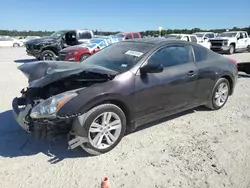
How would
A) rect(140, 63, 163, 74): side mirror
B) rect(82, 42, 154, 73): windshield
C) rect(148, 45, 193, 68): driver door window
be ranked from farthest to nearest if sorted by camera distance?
rect(148, 45, 193, 68): driver door window
rect(82, 42, 154, 73): windshield
rect(140, 63, 163, 74): side mirror

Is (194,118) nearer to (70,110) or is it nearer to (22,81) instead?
(70,110)

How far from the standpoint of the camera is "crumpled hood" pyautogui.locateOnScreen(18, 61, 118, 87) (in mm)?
3374

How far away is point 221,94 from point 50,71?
3.62 metres

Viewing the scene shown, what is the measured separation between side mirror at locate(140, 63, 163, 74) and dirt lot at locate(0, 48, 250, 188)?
1.09m

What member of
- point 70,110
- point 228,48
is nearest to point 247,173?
point 70,110

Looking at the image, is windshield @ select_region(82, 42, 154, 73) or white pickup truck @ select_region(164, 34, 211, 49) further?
white pickup truck @ select_region(164, 34, 211, 49)

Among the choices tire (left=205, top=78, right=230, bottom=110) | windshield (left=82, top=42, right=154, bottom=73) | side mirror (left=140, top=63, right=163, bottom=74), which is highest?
windshield (left=82, top=42, right=154, bottom=73)

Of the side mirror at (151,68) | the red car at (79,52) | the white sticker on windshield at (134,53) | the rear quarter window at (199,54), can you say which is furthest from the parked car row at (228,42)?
the side mirror at (151,68)

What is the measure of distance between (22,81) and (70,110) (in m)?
5.85

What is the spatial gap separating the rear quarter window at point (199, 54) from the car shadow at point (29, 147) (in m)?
2.79

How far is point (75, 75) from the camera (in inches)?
Answer: 132

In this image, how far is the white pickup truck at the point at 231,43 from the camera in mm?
19781

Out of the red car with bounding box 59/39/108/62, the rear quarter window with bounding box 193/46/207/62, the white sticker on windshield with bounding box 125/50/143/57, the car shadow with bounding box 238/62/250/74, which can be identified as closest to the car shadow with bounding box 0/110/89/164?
the white sticker on windshield with bounding box 125/50/143/57

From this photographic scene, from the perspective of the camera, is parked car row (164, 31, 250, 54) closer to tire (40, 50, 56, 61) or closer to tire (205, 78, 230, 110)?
tire (40, 50, 56, 61)
